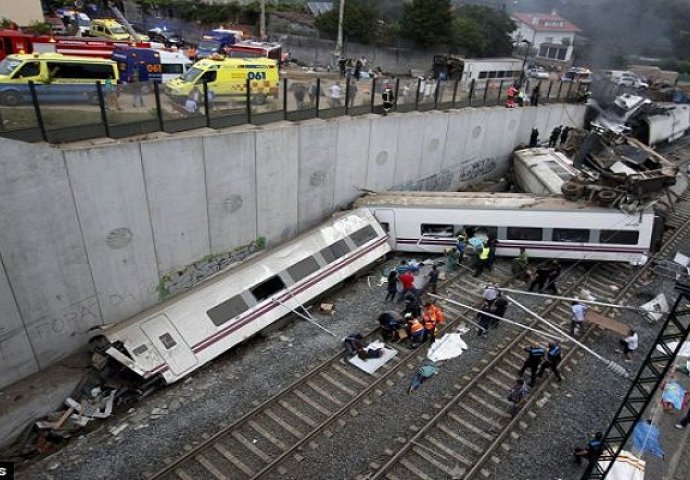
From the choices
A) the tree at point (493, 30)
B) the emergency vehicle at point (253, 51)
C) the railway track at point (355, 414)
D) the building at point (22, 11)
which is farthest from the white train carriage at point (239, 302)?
the tree at point (493, 30)

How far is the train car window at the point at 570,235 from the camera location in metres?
19.4

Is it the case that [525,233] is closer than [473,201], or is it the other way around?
[525,233]

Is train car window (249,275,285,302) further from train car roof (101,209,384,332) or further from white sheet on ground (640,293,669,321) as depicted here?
white sheet on ground (640,293,669,321)

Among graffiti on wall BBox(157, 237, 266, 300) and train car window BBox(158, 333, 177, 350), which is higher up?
graffiti on wall BBox(157, 237, 266, 300)

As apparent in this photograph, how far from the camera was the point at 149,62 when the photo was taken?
78.3ft

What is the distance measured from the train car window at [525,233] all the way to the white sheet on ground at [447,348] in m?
6.06

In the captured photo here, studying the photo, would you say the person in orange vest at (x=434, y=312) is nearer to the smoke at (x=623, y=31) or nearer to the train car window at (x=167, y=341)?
the train car window at (x=167, y=341)

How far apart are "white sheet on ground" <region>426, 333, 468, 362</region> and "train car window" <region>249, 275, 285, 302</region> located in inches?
206

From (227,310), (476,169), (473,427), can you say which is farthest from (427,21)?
(473,427)

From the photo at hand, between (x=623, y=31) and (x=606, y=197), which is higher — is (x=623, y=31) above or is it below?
above

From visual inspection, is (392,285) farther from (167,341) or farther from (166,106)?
(166,106)

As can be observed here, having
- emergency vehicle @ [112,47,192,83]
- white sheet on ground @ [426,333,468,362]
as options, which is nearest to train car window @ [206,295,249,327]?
white sheet on ground @ [426,333,468,362]

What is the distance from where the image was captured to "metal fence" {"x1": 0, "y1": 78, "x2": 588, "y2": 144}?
39.0ft

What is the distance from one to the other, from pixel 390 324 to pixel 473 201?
787 cm
